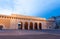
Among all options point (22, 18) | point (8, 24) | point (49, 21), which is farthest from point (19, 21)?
point (49, 21)

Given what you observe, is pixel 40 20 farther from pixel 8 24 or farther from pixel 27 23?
pixel 8 24

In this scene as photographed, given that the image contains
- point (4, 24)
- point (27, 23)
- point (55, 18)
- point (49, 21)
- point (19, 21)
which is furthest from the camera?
point (55, 18)

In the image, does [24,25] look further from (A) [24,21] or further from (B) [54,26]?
(B) [54,26]

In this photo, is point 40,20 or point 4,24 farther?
point 40,20

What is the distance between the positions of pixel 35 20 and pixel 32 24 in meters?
2.11

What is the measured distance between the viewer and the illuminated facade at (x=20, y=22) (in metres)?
41.3

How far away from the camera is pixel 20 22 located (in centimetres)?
4681

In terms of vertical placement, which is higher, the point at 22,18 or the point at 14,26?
the point at 22,18

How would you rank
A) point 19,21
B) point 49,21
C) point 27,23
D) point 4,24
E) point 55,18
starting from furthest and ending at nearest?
point 55,18 → point 49,21 → point 27,23 → point 19,21 → point 4,24

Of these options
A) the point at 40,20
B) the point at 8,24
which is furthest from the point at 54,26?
the point at 8,24

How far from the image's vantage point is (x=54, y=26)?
5428 centimetres

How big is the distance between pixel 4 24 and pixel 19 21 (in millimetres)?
6828

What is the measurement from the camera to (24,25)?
48469mm

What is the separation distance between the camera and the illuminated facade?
41.3 metres
